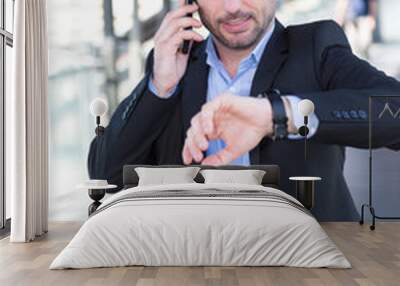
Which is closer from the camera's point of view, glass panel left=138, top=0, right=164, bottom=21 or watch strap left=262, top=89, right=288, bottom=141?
watch strap left=262, top=89, right=288, bottom=141

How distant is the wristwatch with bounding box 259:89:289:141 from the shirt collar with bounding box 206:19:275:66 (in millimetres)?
455

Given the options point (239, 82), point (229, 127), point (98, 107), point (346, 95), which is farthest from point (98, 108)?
point (346, 95)

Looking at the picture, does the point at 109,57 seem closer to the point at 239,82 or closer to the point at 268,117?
the point at 239,82

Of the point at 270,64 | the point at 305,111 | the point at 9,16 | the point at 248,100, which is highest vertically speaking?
the point at 9,16

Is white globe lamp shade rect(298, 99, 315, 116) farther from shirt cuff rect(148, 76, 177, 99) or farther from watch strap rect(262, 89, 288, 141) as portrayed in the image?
shirt cuff rect(148, 76, 177, 99)

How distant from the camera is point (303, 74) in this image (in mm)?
7336

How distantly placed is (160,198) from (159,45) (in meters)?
2.99

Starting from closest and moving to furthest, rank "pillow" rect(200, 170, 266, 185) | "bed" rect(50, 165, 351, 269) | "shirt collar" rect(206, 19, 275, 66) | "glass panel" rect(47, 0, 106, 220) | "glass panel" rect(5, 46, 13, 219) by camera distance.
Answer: "bed" rect(50, 165, 351, 269), "pillow" rect(200, 170, 266, 185), "glass panel" rect(5, 46, 13, 219), "shirt collar" rect(206, 19, 275, 66), "glass panel" rect(47, 0, 106, 220)

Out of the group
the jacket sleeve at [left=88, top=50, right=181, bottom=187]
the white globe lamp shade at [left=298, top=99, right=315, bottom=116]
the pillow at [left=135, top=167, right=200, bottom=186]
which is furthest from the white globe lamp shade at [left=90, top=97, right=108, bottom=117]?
the white globe lamp shade at [left=298, top=99, right=315, bottom=116]

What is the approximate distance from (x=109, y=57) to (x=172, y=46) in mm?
819

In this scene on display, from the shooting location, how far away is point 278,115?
730 centimetres

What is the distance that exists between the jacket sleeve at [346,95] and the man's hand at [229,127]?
0.60m

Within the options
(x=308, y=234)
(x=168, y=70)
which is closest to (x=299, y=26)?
(x=168, y=70)

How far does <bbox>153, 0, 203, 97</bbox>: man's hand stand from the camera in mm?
7445
